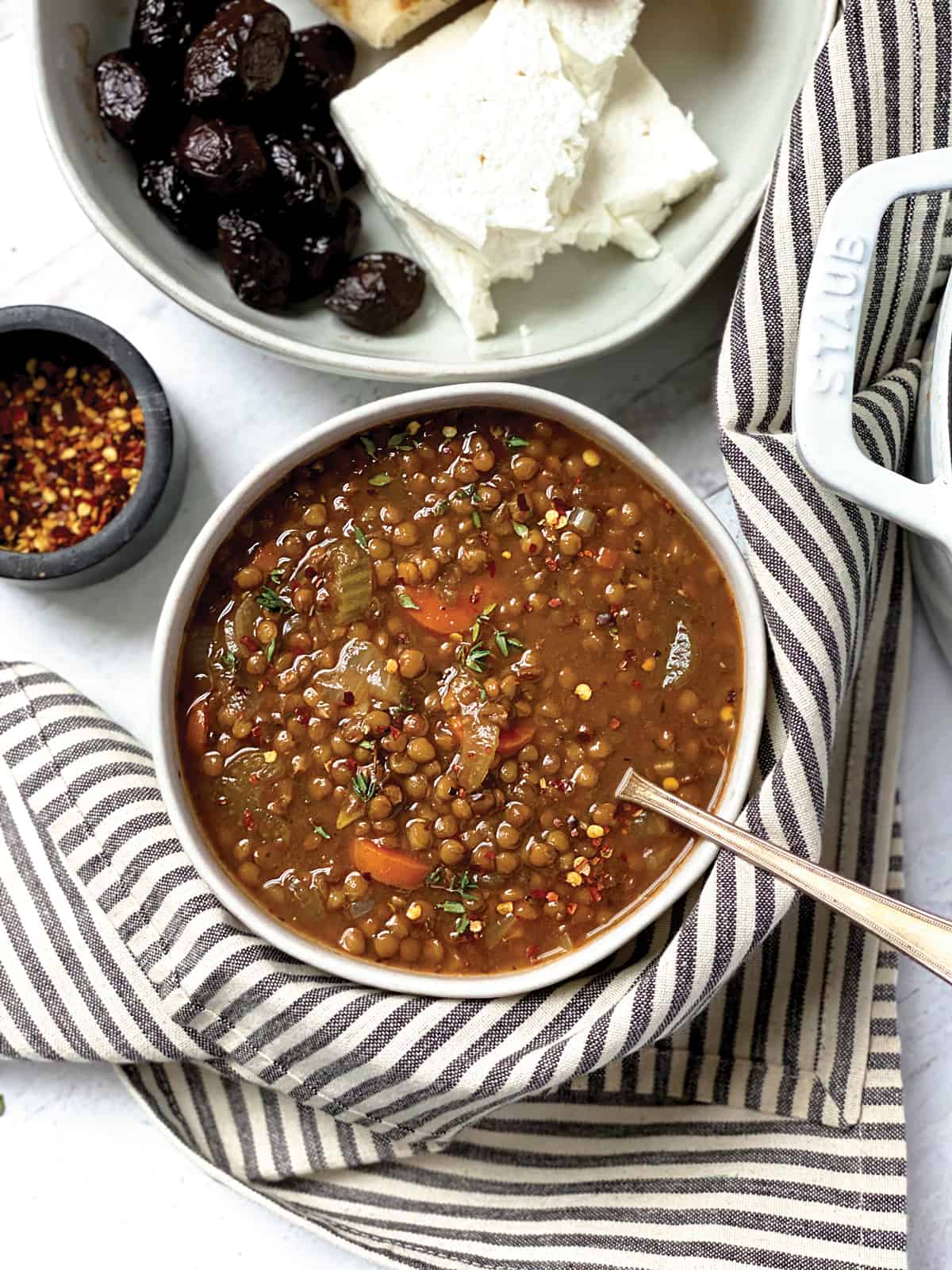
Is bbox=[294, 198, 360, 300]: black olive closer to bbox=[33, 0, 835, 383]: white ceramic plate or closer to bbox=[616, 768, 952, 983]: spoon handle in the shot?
bbox=[33, 0, 835, 383]: white ceramic plate

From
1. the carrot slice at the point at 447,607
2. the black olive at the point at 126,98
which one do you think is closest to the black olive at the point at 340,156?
the black olive at the point at 126,98

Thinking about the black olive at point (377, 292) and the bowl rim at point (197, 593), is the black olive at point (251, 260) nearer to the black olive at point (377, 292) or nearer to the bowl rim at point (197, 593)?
the black olive at point (377, 292)

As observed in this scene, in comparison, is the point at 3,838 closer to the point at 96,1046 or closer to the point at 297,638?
the point at 96,1046

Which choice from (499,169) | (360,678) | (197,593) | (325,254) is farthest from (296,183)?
(360,678)

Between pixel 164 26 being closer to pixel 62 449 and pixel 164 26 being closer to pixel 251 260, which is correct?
pixel 251 260

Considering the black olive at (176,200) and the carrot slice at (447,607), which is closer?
the carrot slice at (447,607)

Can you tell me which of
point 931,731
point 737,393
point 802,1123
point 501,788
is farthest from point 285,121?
point 802,1123

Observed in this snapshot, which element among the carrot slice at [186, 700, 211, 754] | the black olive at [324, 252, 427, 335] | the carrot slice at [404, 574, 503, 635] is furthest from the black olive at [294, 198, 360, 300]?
the carrot slice at [186, 700, 211, 754]

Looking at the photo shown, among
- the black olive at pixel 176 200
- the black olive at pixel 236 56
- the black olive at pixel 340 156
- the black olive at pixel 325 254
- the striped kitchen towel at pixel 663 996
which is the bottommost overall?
the striped kitchen towel at pixel 663 996
